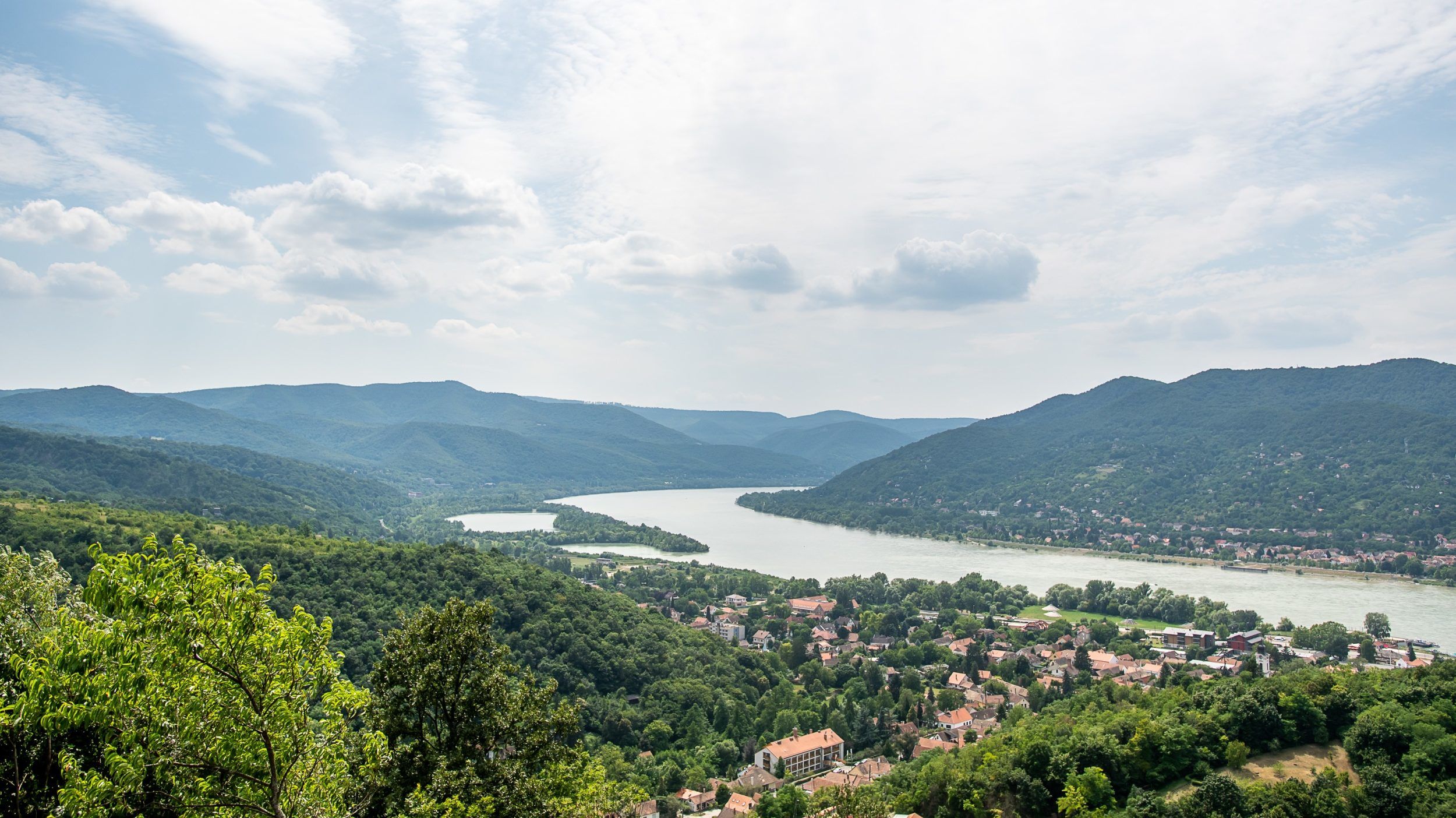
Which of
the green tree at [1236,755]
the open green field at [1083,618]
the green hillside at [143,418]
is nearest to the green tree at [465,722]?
the green tree at [1236,755]

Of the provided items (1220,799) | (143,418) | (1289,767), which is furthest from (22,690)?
(143,418)

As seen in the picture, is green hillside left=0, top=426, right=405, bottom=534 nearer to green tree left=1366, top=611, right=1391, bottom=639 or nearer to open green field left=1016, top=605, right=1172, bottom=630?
open green field left=1016, top=605, right=1172, bottom=630

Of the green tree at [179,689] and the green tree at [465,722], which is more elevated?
the green tree at [179,689]

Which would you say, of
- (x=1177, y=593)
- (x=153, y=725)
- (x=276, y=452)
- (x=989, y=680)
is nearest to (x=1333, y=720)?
(x=989, y=680)

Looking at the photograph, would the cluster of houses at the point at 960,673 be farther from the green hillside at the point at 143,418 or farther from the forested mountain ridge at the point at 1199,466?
the green hillside at the point at 143,418

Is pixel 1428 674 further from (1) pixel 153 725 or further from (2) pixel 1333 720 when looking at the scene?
(1) pixel 153 725

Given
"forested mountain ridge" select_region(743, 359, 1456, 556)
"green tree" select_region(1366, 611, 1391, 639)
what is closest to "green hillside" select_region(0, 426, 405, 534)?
"forested mountain ridge" select_region(743, 359, 1456, 556)
